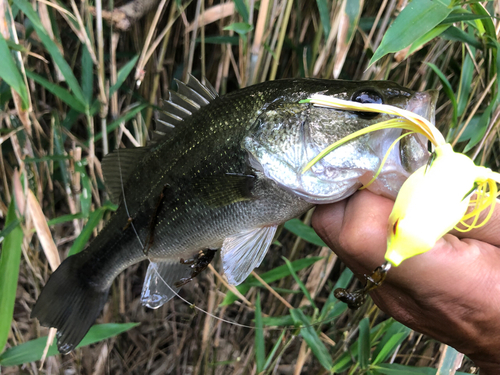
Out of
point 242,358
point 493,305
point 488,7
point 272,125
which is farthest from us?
point 242,358

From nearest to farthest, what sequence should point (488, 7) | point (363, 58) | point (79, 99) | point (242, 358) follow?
point (488, 7), point (79, 99), point (363, 58), point (242, 358)

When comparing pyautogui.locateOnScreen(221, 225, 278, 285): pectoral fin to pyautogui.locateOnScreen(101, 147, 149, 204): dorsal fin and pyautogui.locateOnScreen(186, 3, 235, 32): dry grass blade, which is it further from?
pyautogui.locateOnScreen(186, 3, 235, 32): dry grass blade

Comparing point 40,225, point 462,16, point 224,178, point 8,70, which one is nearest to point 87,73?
point 8,70

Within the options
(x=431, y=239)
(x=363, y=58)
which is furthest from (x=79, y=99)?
(x=431, y=239)

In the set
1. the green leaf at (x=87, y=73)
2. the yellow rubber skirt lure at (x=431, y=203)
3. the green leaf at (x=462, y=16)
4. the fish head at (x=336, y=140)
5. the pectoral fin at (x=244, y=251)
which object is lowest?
the pectoral fin at (x=244, y=251)

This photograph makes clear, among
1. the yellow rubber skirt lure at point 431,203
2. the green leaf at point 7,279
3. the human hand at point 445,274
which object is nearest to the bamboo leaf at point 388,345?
the human hand at point 445,274

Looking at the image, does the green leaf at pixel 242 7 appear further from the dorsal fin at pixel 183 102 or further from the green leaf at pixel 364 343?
the green leaf at pixel 364 343

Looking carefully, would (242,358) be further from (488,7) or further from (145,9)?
(488,7)
